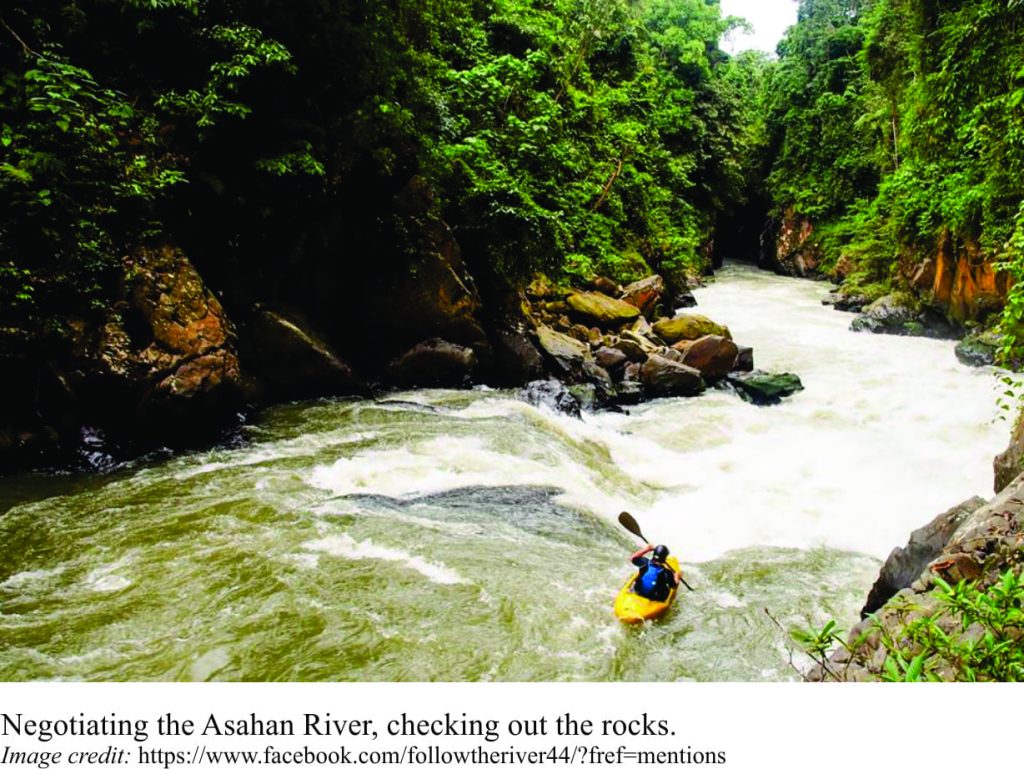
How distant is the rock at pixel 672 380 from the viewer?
11.9 meters

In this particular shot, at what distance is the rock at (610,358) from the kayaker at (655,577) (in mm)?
7668

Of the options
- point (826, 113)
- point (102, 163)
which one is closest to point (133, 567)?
point (102, 163)

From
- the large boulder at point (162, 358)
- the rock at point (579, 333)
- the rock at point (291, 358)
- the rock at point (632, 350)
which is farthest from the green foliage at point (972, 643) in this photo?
→ the rock at point (579, 333)

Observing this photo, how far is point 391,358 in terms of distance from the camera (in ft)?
34.4

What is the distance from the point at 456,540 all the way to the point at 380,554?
2.35ft

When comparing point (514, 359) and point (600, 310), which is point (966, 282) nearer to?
point (600, 310)

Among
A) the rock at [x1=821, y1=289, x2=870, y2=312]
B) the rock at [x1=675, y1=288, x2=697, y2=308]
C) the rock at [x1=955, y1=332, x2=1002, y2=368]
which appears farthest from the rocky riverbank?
the rock at [x1=821, y1=289, x2=870, y2=312]

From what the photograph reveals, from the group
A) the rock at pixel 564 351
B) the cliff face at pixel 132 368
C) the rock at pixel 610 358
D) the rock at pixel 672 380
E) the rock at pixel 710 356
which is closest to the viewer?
the cliff face at pixel 132 368

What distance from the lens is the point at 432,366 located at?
34.8ft

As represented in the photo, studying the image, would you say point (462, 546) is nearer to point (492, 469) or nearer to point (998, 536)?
point (492, 469)

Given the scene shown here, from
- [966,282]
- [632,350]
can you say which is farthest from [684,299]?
[632,350]

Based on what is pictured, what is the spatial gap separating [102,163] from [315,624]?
18.3ft

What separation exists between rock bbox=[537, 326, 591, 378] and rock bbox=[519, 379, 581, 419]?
780mm

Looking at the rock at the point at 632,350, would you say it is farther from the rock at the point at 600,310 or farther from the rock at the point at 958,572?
the rock at the point at 958,572
